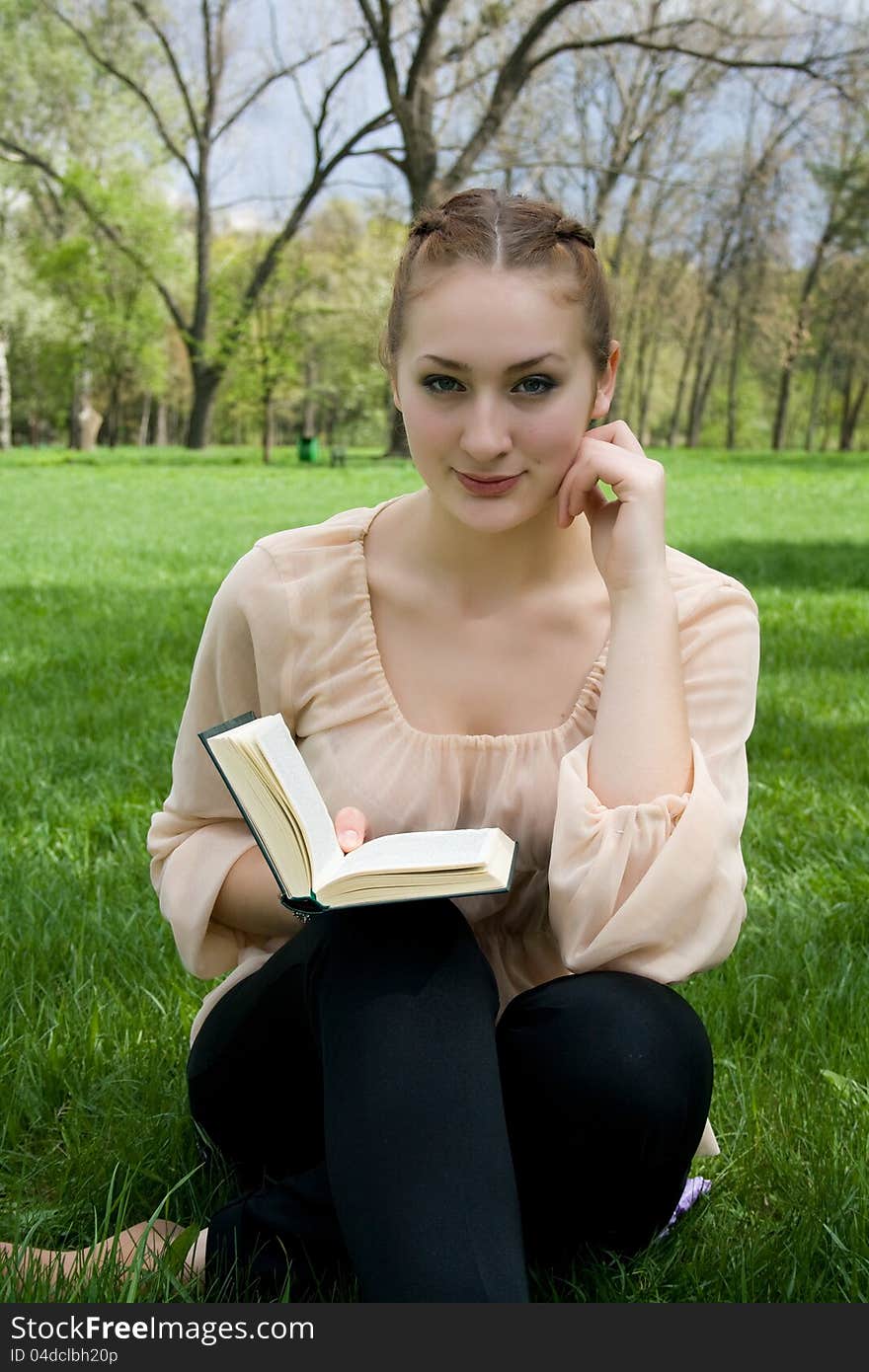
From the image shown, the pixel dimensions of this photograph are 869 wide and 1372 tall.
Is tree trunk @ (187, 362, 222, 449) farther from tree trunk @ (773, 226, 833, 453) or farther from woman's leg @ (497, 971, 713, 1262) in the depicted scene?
woman's leg @ (497, 971, 713, 1262)

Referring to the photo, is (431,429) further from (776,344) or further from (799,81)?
(776,344)

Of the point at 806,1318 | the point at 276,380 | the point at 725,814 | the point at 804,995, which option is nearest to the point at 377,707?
the point at 725,814

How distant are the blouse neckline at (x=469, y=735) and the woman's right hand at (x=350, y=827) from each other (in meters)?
0.24

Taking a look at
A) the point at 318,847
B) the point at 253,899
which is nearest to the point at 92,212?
the point at 253,899

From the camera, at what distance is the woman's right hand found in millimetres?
1869

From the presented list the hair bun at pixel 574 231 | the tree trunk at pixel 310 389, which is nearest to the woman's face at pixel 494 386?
the hair bun at pixel 574 231

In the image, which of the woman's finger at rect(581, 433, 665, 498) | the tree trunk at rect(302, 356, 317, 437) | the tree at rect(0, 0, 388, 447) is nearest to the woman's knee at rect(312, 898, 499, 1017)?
the woman's finger at rect(581, 433, 665, 498)

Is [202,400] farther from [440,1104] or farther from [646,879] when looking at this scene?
[440,1104]

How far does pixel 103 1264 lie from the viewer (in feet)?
6.17

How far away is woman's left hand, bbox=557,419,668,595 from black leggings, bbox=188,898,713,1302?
0.60 metres

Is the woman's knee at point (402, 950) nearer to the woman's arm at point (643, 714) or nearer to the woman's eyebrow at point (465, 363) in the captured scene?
the woman's arm at point (643, 714)

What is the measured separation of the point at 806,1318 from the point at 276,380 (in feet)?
120

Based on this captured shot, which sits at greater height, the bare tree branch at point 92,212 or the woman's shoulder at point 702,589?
the bare tree branch at point 92,212

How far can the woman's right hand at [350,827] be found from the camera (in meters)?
1.87
